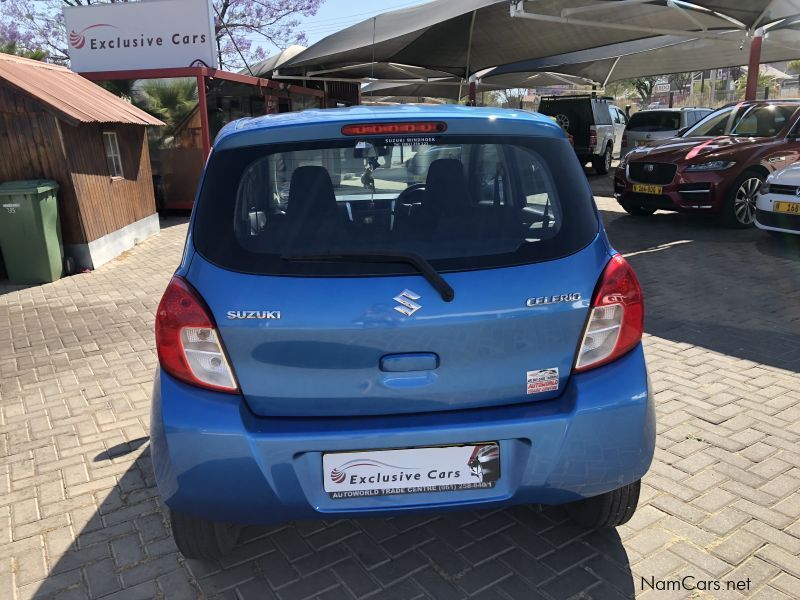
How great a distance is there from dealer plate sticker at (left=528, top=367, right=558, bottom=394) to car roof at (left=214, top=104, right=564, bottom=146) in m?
0.84

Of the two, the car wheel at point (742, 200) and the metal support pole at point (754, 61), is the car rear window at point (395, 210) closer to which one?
the car wheel at point (742, 200)

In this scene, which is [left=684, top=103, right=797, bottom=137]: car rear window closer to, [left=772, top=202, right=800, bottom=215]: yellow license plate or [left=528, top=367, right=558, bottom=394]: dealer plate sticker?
[left=772, top=202, right=800, bottom=215]: yellow license plate

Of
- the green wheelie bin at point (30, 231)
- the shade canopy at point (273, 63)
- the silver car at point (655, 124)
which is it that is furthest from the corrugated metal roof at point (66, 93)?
the silver car at point (655, 124)

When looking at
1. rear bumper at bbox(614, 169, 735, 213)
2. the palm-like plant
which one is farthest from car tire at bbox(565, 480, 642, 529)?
the palm-like plant

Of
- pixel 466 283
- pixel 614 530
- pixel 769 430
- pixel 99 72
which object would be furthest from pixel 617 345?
pixel 99 72

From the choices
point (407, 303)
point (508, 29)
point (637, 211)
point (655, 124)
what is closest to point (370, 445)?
point (407, 303)

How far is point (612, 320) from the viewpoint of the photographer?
219 centimetres

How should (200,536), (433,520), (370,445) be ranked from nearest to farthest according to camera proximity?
1. (370,445)
2. (200,536)
3. (433,520)

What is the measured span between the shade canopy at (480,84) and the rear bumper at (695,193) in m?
11.2

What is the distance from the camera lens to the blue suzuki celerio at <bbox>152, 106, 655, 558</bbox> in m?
2.04

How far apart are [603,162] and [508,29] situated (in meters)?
5.24

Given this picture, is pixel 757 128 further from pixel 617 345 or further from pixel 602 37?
pixel 617 345

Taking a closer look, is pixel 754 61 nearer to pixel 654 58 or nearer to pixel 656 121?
pixel 656 121

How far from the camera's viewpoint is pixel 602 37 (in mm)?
14398
